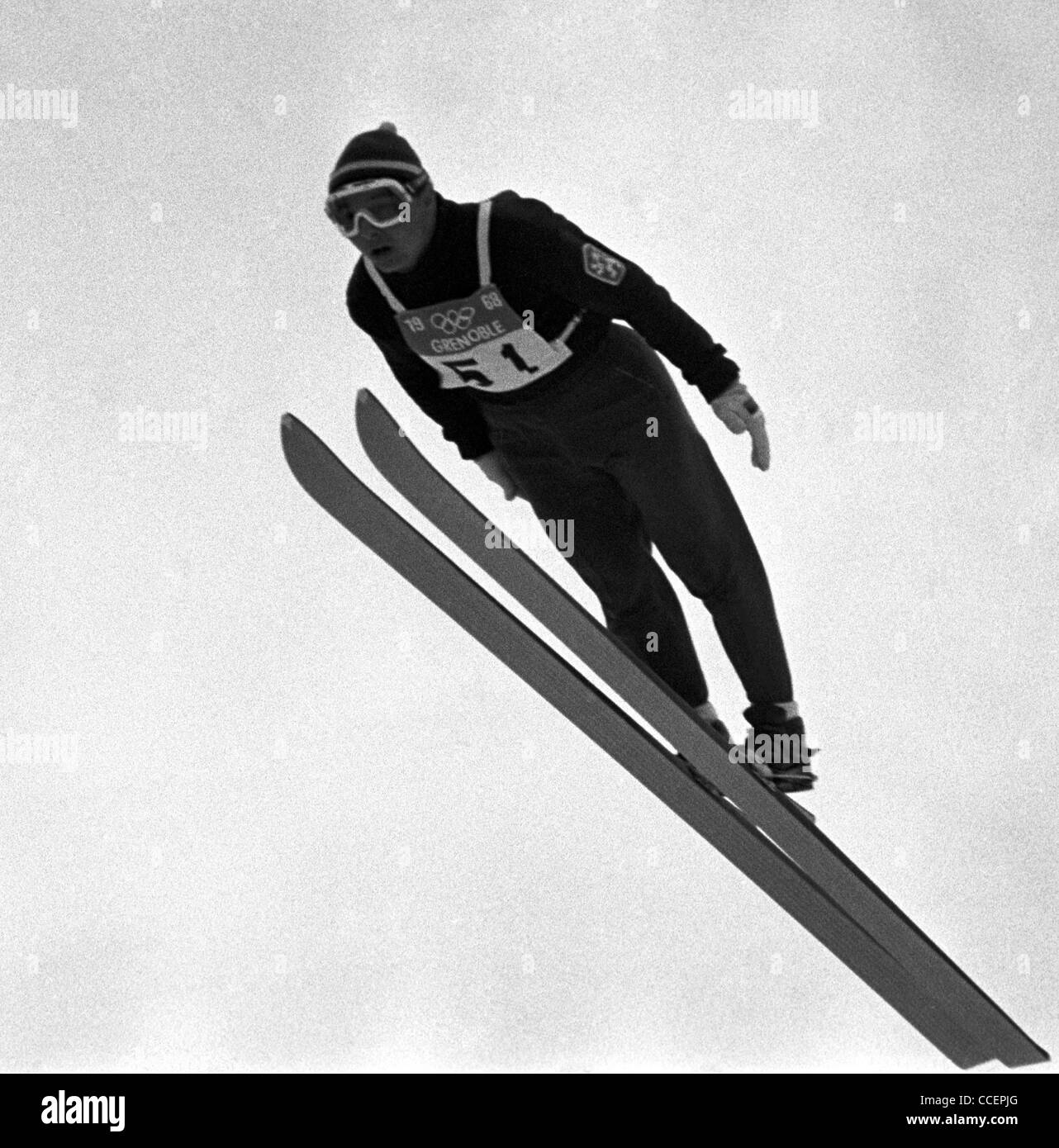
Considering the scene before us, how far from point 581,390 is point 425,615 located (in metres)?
9.56

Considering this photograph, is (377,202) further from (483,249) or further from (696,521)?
(696,521)

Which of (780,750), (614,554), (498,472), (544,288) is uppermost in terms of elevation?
(544,288)

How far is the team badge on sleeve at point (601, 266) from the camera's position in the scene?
4020 millimetres

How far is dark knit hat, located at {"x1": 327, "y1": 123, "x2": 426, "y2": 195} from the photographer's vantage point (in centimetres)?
384

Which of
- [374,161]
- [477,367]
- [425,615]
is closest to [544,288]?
[477,367]

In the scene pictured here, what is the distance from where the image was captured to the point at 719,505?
173 inches

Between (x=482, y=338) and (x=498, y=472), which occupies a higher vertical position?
(x=482, y=338)

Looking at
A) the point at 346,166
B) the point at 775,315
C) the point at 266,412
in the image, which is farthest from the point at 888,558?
the point at 346,166

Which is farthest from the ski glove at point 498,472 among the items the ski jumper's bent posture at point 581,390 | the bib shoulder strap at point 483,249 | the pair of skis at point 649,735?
the bib shoulder strap at point 483,249

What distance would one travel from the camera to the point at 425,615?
13672mm

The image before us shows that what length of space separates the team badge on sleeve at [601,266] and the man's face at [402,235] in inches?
15.9

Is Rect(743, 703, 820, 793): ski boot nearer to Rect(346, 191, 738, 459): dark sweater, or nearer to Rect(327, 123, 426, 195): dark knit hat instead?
Rect(346, 191, 738, 459): dark sweater

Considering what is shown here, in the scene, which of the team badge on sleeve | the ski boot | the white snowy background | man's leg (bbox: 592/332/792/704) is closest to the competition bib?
the team badge on sleeve
